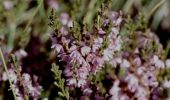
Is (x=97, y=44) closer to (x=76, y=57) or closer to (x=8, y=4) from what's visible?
(x=76, y=57)

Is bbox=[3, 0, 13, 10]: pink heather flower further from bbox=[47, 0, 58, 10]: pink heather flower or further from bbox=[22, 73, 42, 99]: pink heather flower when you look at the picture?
bbox=[22, 73, 42, 99]: pink heather flower

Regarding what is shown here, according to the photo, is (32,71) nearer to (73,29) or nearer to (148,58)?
(148,58)

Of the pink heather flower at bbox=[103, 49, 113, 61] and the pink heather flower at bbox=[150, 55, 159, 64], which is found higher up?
the pink heather flower at bbox=[150, 55, 159, 64]

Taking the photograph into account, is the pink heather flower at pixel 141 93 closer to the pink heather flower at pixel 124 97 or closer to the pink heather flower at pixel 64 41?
the pink heather flower at pixel 124 97

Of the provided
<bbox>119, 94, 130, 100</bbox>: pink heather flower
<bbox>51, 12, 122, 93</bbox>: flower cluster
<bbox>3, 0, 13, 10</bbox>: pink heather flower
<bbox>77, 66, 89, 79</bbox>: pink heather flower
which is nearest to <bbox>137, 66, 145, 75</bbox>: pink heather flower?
<bbox>119, 94, 130, 100</bbox>: pink heather flower

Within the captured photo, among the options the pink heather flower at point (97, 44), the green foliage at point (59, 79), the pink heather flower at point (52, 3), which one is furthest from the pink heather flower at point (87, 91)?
the pink heather flower at point (52, 3)

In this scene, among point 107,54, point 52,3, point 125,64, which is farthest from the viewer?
point 52,3

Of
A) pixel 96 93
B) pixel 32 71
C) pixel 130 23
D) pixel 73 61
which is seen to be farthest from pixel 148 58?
pixel 32 71

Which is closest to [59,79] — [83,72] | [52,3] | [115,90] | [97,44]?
[83,72]
